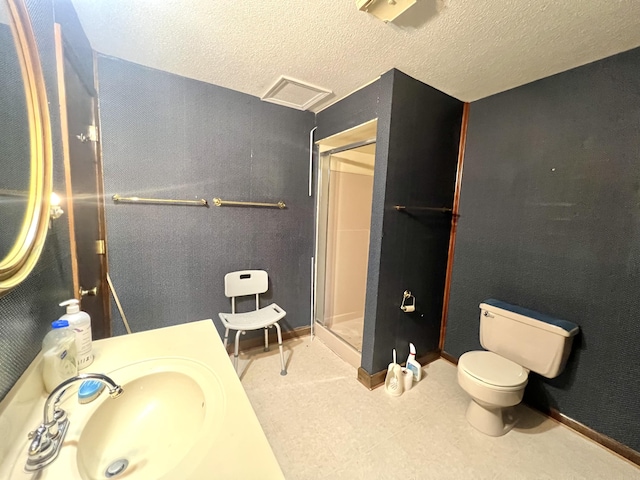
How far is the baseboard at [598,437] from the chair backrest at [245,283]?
88.2 inches

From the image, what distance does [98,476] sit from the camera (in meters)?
0.61

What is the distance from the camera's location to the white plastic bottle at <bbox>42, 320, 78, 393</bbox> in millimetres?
717

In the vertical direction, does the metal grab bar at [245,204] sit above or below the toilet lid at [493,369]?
above

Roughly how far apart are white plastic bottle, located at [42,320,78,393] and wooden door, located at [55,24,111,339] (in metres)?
0.43

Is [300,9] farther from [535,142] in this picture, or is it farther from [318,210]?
[535,142]

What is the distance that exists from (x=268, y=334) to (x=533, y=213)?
7.59 ft

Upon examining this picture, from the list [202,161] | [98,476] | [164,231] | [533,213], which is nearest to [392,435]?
[98,476]

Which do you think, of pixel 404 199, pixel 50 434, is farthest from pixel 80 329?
pixel 404 199

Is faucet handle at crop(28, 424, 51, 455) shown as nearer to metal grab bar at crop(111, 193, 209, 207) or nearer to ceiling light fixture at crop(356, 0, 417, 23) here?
metal grab bar at crop(111, 193, 209, 207)

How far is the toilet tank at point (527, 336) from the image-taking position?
4.92ft

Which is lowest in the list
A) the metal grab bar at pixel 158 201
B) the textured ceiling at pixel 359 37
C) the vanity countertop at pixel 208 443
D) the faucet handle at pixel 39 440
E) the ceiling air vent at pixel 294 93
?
the vanity countertop at pixel 208 443

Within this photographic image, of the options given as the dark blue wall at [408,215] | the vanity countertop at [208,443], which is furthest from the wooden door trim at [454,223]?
the vanity countertop at [208,443]

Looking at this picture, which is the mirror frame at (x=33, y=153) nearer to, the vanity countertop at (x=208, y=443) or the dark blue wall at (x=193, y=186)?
the vanity countertop at (x=208, y=443)

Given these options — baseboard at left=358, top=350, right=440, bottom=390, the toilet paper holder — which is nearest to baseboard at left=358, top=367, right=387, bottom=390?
baseboard at left=358, top=350, right=440, bottom=390
